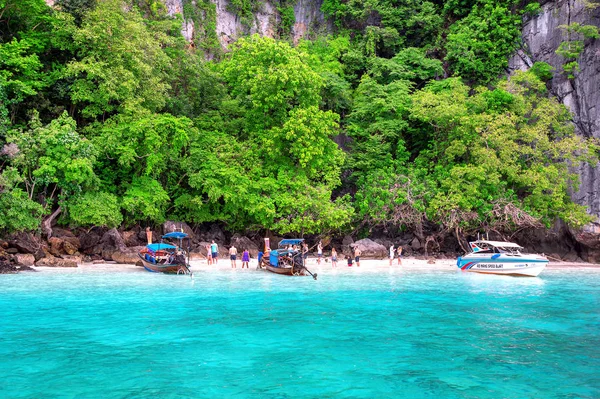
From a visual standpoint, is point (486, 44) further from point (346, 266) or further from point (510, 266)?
point (346, 266)

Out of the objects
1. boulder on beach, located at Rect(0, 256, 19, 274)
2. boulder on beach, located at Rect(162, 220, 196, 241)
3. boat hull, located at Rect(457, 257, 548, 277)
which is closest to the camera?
boulder on beach, located at Rect(0, 256, 19, 274)

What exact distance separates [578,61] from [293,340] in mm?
33238

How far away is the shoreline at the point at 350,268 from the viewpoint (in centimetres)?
2700

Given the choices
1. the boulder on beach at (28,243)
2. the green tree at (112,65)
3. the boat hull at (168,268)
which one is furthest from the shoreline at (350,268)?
the green tree at (112,65)

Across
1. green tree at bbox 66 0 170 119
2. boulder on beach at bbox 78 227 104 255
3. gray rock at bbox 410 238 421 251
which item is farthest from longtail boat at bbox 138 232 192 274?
gray rock at bbox 410 238 421 251

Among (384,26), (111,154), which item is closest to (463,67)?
(384,26)

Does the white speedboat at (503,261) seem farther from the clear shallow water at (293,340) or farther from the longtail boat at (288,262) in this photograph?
the longtail boat at (288,262)

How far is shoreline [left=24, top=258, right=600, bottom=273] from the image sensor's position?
2700 cm

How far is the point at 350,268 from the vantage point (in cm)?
2959

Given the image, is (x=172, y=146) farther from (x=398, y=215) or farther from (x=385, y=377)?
(x=385, y=377)

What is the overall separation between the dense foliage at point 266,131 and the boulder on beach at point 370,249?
1757mm

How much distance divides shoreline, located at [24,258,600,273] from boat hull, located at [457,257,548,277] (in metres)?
1.83

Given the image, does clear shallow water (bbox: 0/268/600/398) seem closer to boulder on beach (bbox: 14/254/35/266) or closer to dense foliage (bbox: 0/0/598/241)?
boulder on beach (bbox: 14/254/35/266)

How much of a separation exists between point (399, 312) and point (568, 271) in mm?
18034
